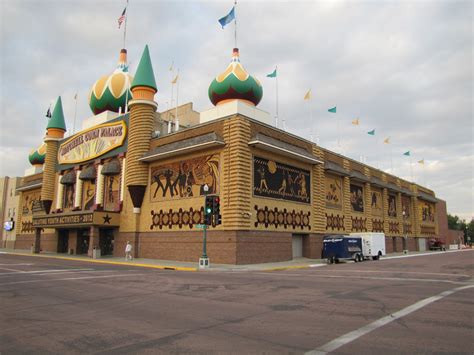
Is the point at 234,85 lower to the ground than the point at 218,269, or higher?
higher

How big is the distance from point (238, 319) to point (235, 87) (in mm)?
29071

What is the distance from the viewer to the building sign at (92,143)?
40.8m

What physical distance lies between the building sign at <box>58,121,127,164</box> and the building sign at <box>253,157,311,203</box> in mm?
15414

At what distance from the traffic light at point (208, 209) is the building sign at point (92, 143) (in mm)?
16993

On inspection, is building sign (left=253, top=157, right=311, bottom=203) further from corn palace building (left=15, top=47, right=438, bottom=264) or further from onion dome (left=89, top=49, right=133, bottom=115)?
onion dome (left=89, top=49, right=133, bottom=115)

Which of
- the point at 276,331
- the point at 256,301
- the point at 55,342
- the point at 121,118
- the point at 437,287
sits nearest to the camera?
the point at 55,342

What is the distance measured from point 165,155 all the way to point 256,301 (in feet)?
81.3

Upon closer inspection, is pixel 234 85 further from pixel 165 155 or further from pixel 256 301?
pixel 256 301

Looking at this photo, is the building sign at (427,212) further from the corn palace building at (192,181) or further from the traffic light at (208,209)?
the traffic light at (208,209)

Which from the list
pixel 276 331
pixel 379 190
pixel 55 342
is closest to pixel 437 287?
pixel 276 331

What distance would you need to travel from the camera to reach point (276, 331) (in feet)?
26.2

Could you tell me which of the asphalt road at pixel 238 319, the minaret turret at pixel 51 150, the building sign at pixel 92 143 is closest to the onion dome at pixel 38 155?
the minaret turret at pixel 51 150

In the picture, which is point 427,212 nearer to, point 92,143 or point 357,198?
point 357,198

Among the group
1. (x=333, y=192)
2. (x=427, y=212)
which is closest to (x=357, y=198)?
(x=333, y=192)
